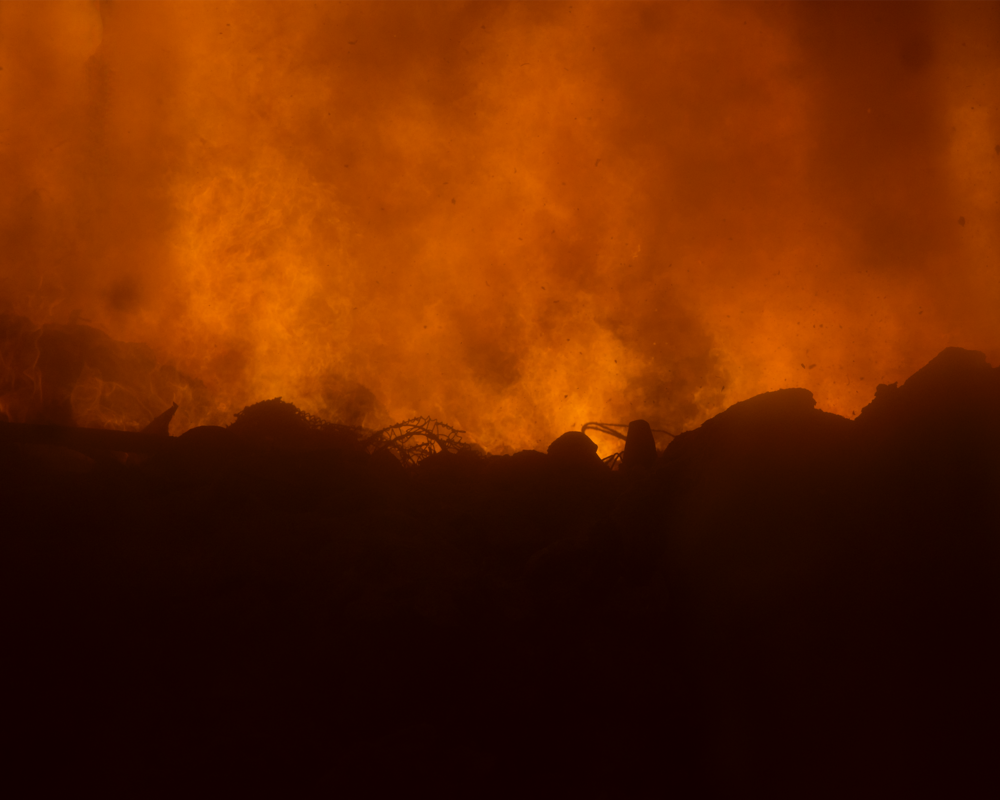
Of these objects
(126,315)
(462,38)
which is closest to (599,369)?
(462,38)

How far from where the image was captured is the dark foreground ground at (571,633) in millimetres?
2779

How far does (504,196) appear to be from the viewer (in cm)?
980

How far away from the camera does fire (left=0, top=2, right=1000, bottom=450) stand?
9.33m

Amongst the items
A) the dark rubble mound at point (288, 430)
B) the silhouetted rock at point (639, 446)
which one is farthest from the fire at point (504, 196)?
the silhouetted rock at point (639, 446)

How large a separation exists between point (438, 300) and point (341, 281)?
1.40m

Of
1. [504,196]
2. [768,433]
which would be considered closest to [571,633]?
[768,433]

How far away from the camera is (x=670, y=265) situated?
9617 millimetres

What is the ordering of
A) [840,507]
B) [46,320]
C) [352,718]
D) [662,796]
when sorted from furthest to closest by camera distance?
[46,320] → [840,507] → [352,718] → [662,796]

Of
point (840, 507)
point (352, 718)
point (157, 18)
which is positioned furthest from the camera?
point (157, 18)

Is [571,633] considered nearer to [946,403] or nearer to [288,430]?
[946,403]

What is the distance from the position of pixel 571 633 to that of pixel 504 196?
755 centimetres

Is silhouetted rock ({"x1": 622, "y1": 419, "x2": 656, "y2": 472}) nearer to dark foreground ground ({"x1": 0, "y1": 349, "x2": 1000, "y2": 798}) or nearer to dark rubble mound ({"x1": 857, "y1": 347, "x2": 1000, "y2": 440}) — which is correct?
dark foreground ground ({"x1": 0, "y1": 349, "x2": 1000, "y2": 798})

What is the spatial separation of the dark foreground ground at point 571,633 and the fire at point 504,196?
526 centimetres

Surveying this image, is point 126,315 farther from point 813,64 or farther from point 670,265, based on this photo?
point 813,64
